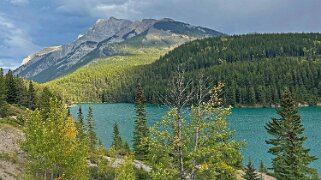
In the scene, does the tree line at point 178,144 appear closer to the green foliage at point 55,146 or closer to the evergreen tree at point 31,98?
the green foliage at point 55,146

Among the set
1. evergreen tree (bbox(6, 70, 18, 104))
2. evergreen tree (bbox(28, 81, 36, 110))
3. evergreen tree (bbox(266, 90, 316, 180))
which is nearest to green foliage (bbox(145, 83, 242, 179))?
evergreen tree (bbox(266, 90, 316, 180))

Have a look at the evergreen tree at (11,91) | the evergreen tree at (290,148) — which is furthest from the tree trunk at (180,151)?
the evergreen tree at (11,91)

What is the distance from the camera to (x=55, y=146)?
32.9 m

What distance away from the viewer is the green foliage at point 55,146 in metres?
33.0

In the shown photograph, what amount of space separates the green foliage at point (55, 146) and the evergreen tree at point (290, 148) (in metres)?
22.8

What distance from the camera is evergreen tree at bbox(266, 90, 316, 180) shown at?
129 feet

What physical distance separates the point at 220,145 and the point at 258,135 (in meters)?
98.6

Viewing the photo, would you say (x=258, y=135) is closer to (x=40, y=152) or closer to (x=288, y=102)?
(x=288, y=102)

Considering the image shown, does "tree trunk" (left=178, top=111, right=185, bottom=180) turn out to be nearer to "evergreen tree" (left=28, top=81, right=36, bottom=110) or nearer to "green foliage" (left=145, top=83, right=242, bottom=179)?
"green foliage" (left=145, top=83, right=242, bottom=179)

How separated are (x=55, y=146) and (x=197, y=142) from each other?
1928cm

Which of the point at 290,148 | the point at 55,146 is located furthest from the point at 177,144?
the point at 290,148

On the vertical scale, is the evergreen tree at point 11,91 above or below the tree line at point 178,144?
above

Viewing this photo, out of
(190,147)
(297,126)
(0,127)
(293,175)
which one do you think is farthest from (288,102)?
(0,127)

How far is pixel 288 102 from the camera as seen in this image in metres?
44.2
